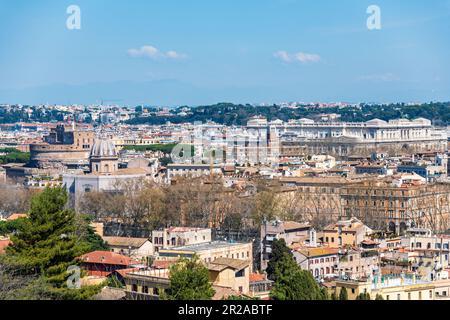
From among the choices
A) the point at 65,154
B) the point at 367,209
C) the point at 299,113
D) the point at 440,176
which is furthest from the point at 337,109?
the point at 367,209

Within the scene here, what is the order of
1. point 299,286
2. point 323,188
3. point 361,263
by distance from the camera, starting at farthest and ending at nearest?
point 323,188
point 361,263
point 299,286

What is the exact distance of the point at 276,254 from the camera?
1762 cm

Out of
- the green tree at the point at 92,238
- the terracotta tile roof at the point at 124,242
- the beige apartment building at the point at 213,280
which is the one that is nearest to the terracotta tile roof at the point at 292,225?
the terracotta tile roof at the point at 124,242

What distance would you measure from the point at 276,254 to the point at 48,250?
6.62 metres

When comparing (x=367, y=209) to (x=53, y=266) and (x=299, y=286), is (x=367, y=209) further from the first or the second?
(x=53, y=266)

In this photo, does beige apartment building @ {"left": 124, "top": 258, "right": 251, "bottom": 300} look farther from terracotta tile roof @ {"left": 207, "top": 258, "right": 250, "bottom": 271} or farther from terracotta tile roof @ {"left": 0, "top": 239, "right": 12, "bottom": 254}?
terracotta tile roof @ {"left": 0, "top": 239, "right": 12, "bottom": 254}

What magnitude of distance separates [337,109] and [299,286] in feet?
279

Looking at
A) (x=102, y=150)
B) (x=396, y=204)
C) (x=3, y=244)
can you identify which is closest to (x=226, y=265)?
(x=3, y=244)

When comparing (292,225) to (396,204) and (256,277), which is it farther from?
(396,204)

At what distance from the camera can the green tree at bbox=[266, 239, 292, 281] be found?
16578mm

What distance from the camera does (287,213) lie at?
84.0 feet

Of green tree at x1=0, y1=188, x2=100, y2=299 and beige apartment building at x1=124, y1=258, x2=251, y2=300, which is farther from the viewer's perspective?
beige apartment building at x1=124, y1=258, x2=251, y2=300

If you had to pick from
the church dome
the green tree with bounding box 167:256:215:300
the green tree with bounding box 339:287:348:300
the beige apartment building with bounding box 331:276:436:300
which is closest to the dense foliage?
the green tree with bounding box 339:287:348:300

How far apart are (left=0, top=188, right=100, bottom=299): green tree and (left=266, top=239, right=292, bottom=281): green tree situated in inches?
186
